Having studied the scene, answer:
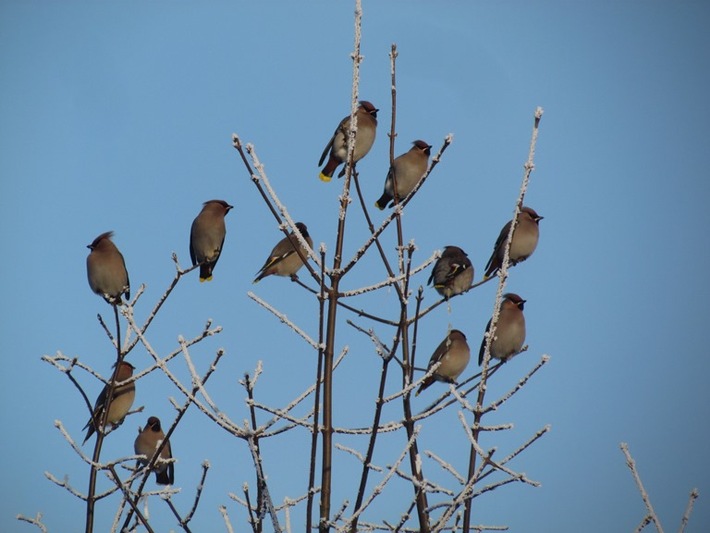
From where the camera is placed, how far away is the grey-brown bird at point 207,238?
7.57m

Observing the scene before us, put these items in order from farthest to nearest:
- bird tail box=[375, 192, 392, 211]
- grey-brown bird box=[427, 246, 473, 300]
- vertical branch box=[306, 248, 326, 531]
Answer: bird tail box=[375, 192, 392, 211] < grey-brown bird box=[427, 246, 473, 300] < vertical branch box=[306, 248, 326, 531]

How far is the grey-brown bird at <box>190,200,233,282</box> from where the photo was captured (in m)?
7.57

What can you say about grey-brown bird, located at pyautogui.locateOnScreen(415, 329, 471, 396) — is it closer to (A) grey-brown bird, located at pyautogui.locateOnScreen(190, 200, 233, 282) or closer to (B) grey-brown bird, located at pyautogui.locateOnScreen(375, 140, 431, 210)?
(B) grey-brown bird, located at pyautogui.locateOnScreen(375, 140, 431, 210)

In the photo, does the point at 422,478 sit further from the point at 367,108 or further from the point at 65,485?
the point at 367,108

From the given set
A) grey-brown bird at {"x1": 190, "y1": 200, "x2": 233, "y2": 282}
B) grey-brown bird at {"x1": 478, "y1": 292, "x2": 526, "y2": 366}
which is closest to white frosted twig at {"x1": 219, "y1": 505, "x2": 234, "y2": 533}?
grey-brown bird at {"x1": 478, "y1": 292, "x2": 526, "y2": 366}

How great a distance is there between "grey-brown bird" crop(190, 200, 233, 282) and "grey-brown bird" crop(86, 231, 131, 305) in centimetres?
90

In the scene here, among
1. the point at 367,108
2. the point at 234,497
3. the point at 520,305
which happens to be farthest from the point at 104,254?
the point at 234,497

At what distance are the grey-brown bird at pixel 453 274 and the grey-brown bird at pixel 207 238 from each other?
5.80ft

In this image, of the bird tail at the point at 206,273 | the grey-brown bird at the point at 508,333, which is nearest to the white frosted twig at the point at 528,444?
the grey-brown bird at the point at 508,333

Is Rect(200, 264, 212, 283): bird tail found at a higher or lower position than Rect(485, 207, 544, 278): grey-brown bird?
higher

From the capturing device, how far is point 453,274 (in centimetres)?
677

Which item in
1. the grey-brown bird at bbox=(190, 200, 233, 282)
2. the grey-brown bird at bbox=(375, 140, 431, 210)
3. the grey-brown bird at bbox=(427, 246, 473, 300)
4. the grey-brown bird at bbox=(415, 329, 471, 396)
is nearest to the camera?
the grey-brown bird at bbox=(415, 329, 471, 396)

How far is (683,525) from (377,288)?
138 cm

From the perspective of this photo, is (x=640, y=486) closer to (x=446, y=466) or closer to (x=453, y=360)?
(x=446, y=466)
